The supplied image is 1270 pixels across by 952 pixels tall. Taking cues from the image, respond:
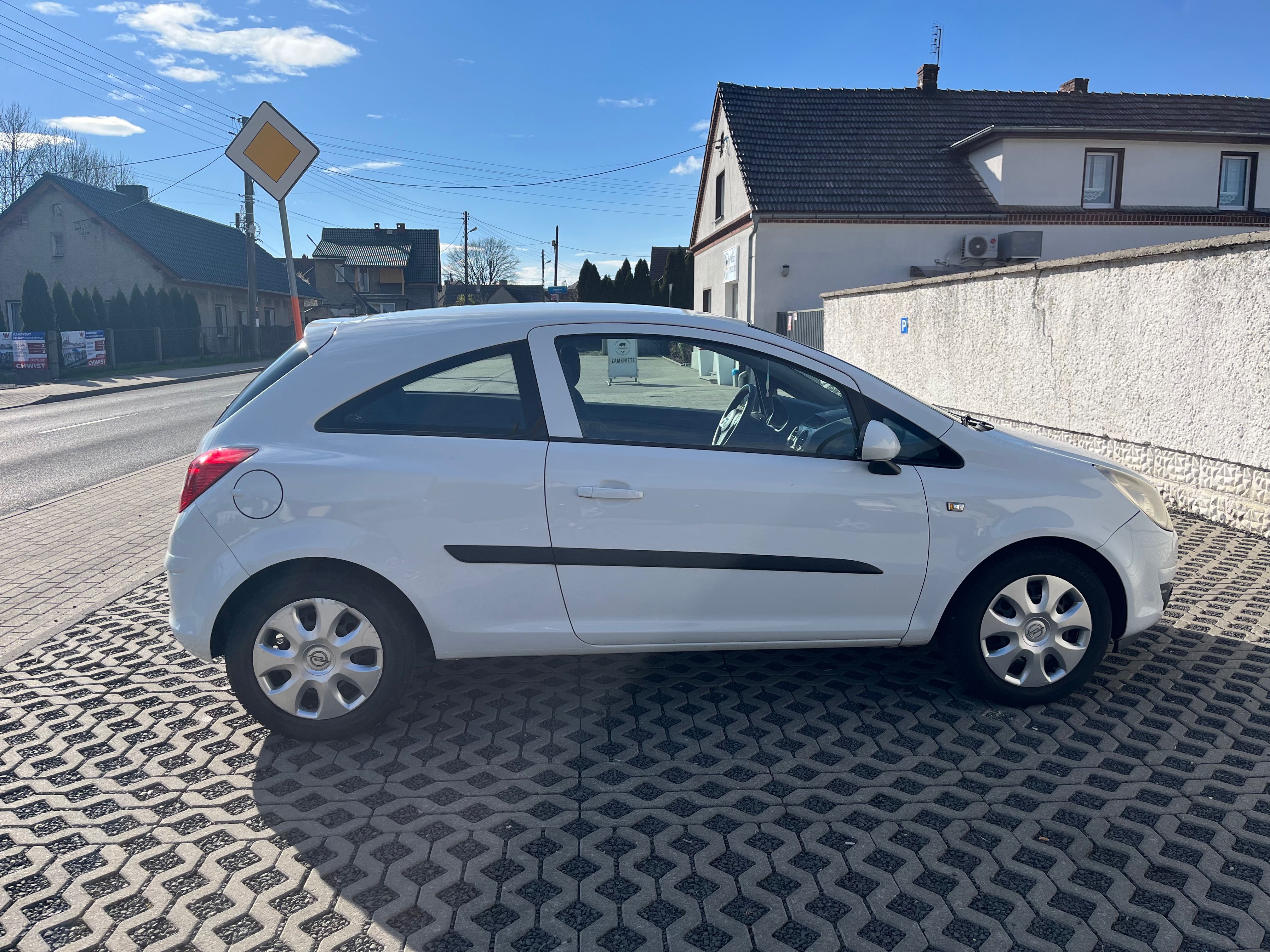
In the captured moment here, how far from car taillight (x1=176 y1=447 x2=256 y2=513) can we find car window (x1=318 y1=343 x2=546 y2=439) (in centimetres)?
31

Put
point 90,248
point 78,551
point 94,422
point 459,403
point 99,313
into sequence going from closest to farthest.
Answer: point 459,403, point 78,551, point 94,422, point 99,313, point 90,248

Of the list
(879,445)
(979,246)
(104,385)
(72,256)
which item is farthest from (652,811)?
(72,256)

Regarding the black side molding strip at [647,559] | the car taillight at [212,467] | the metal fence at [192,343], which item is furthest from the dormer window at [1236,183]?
the metal fence at [192,343]

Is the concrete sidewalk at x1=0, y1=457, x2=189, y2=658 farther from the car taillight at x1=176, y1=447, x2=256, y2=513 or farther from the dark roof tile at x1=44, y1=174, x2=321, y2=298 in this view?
the dark roof tile at x1=44, y1=174, x2=321, y2=298

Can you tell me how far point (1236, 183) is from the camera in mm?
23172

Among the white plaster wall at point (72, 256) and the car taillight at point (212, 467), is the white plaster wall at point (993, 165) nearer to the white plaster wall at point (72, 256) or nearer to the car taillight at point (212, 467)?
the car taillight at point (212, 467)

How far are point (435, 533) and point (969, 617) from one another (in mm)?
2200

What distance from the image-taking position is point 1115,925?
246 centimetres

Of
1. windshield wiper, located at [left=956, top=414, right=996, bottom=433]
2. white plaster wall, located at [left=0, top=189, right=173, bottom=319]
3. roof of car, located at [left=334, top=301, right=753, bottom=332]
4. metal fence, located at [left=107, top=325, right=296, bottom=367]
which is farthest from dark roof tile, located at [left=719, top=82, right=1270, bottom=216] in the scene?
white plaster wall, located at [left=0, top=189, right=173, bottom=319]

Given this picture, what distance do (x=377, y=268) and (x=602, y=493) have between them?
74.3 metres

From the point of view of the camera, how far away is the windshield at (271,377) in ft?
11.7

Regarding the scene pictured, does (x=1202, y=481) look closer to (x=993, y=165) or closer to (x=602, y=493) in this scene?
(x=602, y=493)

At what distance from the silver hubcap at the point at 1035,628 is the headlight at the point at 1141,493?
0.49 meters

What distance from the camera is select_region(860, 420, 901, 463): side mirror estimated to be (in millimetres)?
3492
